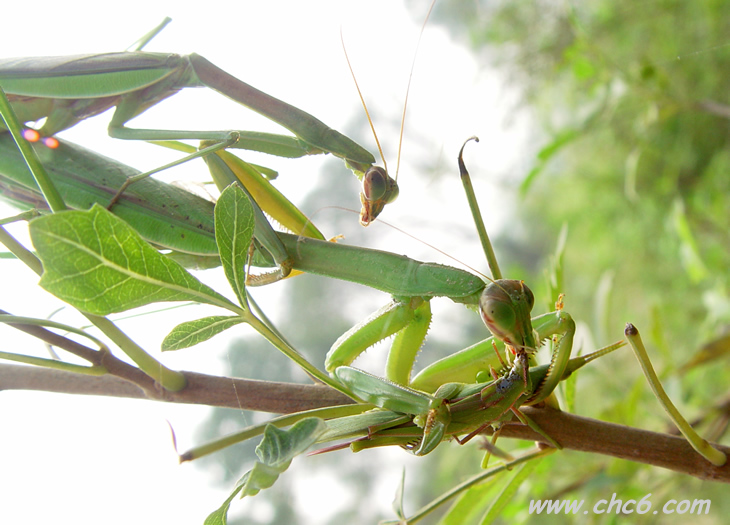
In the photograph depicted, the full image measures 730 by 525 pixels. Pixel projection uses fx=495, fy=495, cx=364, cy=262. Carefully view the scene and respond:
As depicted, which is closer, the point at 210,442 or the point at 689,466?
the point at 210,442

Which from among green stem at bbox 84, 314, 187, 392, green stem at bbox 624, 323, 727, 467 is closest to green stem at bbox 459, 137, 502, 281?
green stem at bbox 624, 323, 727, 467

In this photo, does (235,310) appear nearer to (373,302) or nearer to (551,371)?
(551,371)

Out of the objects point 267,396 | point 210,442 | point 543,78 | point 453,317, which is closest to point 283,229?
point 267,396

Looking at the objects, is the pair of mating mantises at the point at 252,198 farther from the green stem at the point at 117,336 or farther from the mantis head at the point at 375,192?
the green stem at the point at 117,336

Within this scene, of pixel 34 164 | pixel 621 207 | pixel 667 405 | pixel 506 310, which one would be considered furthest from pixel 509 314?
pixel 621 207

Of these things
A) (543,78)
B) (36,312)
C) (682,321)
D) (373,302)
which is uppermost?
(543,78)

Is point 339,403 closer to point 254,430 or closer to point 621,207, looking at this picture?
point 254,430

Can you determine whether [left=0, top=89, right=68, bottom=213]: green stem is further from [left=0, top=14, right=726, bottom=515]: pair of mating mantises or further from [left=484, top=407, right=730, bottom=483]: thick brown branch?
[left=484, top=407, right=730, bottom=483]: thick brown branch
